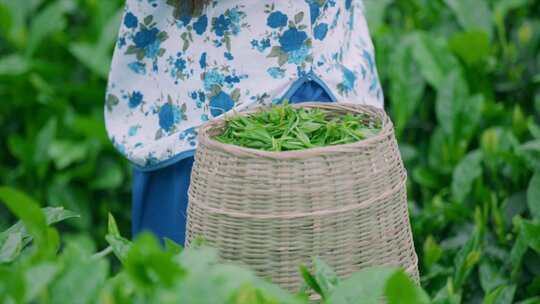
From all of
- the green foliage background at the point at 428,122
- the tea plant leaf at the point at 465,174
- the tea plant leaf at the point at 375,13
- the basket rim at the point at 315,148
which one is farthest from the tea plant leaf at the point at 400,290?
the tea plant leaf at the point at 375,13

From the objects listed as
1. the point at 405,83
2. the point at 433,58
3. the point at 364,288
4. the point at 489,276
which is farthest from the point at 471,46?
the point at 364,288

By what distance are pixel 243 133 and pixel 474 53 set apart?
146 cm

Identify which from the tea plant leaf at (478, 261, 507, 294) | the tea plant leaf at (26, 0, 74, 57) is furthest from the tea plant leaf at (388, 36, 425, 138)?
the tea plant leaf at (26, 0, 74, 57)

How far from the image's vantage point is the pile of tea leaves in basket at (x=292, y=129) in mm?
1565

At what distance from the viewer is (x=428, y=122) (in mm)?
3020

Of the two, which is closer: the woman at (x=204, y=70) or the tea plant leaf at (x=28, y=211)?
the tea plant leaf at (x=28, y=211)

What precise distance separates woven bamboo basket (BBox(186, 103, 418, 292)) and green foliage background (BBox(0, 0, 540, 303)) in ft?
2.23

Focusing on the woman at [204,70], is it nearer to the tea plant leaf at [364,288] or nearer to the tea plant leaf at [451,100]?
the tea plant leaf at [364,288]

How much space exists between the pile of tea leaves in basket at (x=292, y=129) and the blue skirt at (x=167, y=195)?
191 mm

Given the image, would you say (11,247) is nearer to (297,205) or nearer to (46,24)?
(297,205)

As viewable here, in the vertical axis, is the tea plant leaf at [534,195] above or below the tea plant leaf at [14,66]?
below

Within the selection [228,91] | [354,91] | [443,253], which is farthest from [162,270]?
[443,253]

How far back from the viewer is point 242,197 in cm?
152

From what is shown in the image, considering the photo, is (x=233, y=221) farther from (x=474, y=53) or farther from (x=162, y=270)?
(x=474, y=53)
